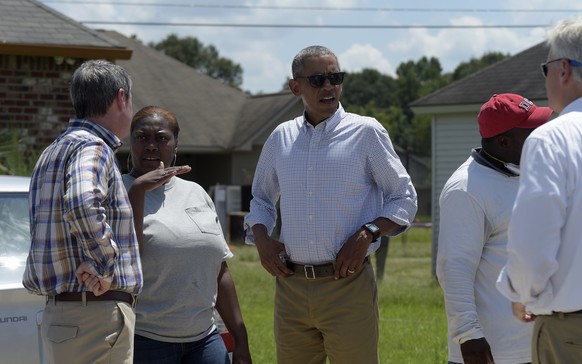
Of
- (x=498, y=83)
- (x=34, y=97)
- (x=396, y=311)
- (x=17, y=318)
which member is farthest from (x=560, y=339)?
(x=498, y=83)

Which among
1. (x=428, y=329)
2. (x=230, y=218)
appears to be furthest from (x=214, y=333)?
(x=230, y=218)

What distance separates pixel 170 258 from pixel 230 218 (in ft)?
84.6

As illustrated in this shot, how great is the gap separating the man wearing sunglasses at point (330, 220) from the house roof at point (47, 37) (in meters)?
8.45

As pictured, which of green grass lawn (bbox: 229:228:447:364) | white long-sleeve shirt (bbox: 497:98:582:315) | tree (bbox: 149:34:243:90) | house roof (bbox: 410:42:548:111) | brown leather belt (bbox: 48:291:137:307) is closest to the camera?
white long-sleeve shirt (bbox: 497:98:582:315)

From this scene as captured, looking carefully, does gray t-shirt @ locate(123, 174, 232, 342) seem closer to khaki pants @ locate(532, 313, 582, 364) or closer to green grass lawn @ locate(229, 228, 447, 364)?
khaki pants @ locate(532, 313, 582, 364)

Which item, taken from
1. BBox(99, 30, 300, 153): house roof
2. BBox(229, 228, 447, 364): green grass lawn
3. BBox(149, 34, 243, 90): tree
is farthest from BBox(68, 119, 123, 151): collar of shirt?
BBox(149, 34, 243, 90): tree

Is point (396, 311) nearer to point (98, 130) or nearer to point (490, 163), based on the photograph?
point (490, 163)

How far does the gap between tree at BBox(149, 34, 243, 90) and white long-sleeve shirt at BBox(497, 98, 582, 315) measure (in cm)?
7737

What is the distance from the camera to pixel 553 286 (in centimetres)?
334

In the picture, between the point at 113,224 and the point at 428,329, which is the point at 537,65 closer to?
the point at 428,329

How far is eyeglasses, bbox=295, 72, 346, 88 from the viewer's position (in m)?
5.00

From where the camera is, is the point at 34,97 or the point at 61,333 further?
the point at 34,97

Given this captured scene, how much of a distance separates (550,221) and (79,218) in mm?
1756

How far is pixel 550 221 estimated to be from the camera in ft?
10.6
